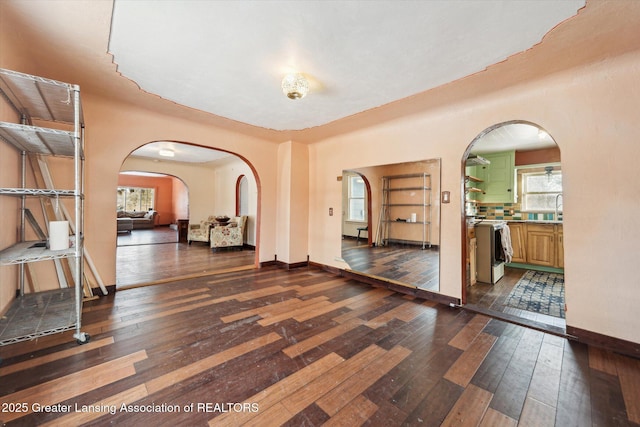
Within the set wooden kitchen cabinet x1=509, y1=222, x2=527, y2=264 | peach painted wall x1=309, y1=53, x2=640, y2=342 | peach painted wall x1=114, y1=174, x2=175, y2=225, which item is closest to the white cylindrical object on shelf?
peach painted wall x1=309, y1=53, x2=640, y2=342

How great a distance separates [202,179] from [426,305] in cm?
816

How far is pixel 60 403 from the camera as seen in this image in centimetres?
137

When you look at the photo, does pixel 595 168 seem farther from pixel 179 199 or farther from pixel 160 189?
pixel 160 189

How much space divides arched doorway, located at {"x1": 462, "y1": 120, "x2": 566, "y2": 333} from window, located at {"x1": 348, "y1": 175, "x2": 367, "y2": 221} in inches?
63.2

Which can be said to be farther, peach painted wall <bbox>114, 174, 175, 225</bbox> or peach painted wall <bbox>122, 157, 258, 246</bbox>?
peach painted wall <bbox>114, 174, 175, 225</bbox>

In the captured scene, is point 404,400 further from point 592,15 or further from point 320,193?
point 320,193

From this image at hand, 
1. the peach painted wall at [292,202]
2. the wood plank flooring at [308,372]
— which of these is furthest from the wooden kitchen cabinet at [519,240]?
the peach painted wall at [292,202]

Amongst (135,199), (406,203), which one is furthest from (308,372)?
(135,199)

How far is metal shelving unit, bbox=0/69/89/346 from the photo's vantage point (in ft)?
5.77

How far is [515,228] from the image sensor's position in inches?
187

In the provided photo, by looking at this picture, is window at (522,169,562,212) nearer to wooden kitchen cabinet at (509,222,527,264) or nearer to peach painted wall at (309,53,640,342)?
wooden kitchen cabinet at (509,222,527,264)

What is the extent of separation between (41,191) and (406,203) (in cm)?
393

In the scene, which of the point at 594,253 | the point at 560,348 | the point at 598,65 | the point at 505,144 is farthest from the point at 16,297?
the point at 505,144

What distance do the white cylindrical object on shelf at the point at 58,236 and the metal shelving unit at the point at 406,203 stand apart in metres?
3.73
